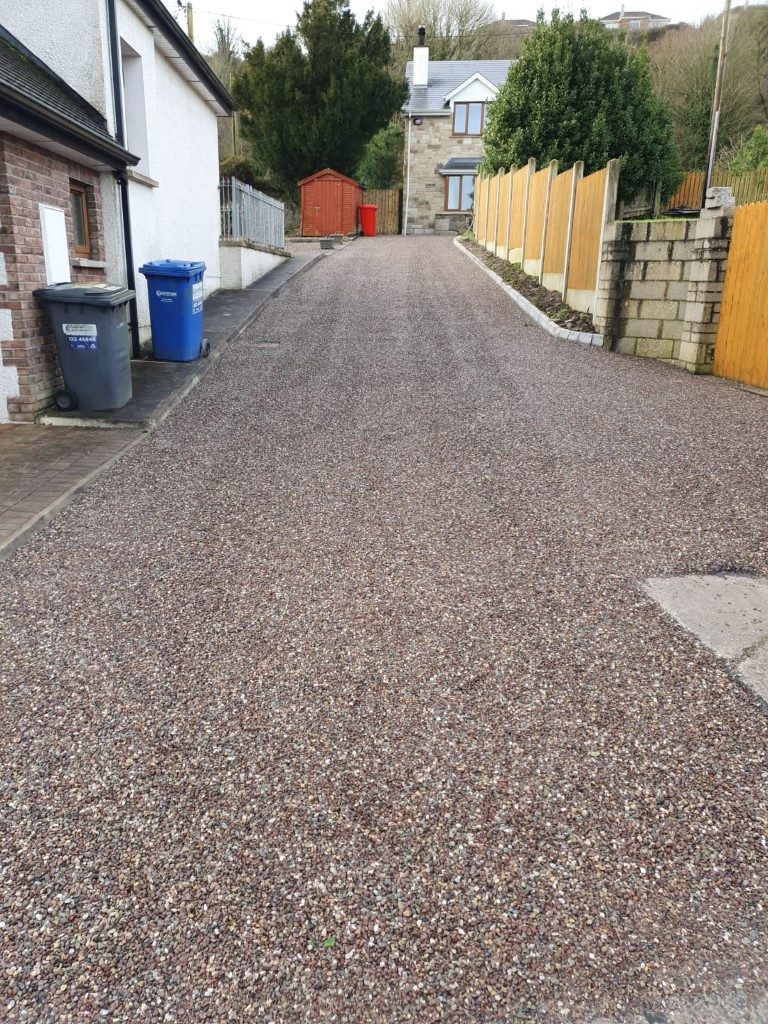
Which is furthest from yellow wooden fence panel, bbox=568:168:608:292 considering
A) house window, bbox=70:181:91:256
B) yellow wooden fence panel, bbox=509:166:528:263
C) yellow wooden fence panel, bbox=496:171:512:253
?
yellow wooden fence panel, bbox=496:171:512:253

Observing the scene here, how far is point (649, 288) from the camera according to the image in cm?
1127

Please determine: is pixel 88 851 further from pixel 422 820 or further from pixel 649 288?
pixel 649 288

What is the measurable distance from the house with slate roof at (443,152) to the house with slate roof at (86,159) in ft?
86.2

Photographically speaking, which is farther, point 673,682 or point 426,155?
point 426,155

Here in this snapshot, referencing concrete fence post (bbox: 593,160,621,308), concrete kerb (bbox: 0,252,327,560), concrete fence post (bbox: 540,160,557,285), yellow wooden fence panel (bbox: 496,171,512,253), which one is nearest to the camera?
concrete kerb (bbox: 0,252,327,560)

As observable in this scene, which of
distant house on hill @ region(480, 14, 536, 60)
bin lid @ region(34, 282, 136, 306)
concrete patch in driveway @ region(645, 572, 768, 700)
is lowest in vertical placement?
concrete patch in driveway @ region(645, 572, 768, 700)

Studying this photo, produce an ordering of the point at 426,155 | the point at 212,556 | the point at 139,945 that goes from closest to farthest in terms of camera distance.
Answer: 1. the point at 139,945
2. the point at 212,556
3. the point at 426,155

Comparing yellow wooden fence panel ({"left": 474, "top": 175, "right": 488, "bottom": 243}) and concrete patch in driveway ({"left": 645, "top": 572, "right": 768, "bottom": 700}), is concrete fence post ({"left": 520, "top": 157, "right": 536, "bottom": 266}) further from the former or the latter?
concrete patch in driveway ({"left": 645, "top": 572, "right": 768, "bottom": 700})

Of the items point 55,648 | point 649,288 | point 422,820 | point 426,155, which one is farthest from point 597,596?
point 426,155

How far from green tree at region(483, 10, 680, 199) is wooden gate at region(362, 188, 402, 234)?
16.4 metres

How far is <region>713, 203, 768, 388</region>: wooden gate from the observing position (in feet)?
30.5

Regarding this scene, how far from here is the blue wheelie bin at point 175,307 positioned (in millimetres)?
9820

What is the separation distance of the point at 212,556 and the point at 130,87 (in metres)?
9.21

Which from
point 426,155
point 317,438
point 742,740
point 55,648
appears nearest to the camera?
point 742,740
